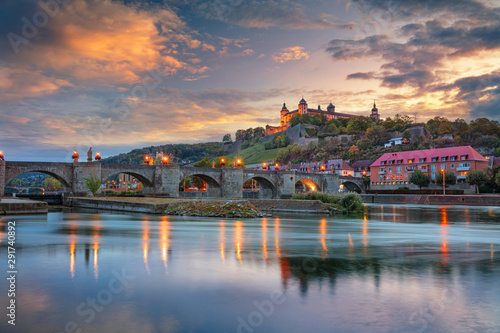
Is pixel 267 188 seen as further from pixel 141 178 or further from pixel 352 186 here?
pixel 352 186

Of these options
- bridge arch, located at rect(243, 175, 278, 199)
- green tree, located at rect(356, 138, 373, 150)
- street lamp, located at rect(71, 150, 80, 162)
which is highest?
green tree, located at rect(356, 138, 373, 150)

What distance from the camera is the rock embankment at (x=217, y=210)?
29.1m

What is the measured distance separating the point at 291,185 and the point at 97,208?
1368 inches

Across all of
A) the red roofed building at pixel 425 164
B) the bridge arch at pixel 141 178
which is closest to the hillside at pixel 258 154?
the red roofed building at pixel 425 164

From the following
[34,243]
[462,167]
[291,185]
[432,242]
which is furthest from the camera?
[462,167]

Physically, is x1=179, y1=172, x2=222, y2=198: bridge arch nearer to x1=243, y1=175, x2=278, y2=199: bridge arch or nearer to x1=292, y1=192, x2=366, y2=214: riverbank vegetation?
x1=243, y1=175, x2=278, y2=199: bridge arch

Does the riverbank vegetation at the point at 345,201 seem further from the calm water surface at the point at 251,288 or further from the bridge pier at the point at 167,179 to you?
the calm water surface at the point at 251,288

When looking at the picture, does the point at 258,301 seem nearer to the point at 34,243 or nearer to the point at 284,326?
the point at 284,326

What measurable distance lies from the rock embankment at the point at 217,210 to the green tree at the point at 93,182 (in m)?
16.2

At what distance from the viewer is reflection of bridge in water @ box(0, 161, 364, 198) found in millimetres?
43094

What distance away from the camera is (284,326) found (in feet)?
17.8

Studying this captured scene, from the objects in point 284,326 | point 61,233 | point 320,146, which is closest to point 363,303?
point 284,326

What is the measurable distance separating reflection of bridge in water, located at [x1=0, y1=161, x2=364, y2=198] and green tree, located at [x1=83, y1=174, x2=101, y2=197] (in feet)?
1.57

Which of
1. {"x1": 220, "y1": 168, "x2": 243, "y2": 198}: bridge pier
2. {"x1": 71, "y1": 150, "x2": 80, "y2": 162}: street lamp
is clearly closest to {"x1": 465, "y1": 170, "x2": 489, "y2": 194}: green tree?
{"x1": 220, "y1": 168, "x2": 243, "y2": 198}: bridge pier
